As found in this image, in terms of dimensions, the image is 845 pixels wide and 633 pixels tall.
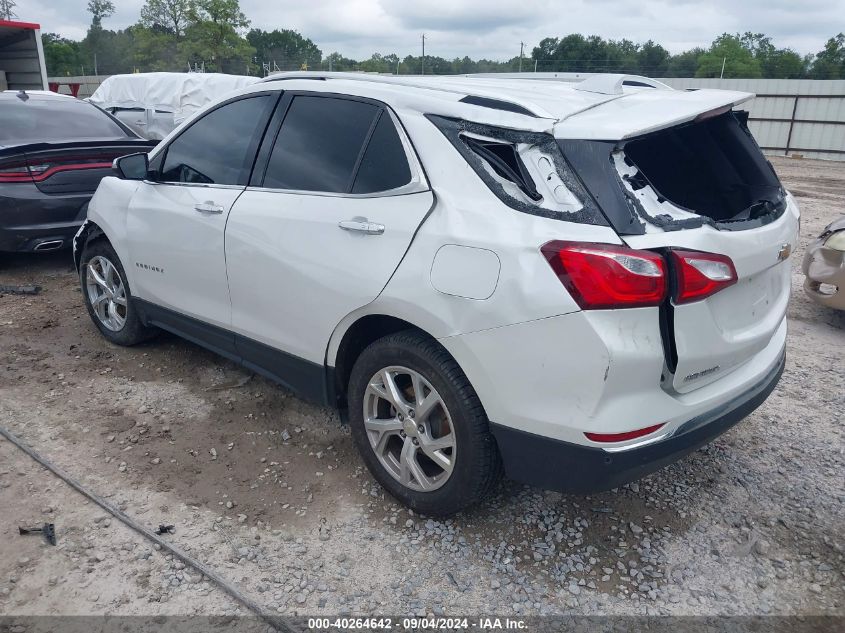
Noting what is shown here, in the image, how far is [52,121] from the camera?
6.66 m

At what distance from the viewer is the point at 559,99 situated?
8.91ft

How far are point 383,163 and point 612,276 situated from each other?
1.13m

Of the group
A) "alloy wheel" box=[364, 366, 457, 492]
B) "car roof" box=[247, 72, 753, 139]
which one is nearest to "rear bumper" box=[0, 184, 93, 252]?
"car roof" box=[247, 72, 753, 139]

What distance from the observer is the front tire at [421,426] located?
2.59 metres

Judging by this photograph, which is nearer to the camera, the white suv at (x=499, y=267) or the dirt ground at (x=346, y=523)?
the white suv at (x=499, y=267)

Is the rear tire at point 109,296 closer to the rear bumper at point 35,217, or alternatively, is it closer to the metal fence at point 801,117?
the rear bumper at point 35,217

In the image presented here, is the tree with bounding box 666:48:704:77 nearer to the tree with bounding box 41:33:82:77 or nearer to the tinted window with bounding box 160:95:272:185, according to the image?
the tinted window with bounding box 160:95:272:185

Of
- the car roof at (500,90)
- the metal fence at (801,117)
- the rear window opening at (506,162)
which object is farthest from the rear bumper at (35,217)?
the metal fence at (801,117)

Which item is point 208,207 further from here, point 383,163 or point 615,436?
point 615,436

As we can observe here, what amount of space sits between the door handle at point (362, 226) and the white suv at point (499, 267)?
0.01 metres

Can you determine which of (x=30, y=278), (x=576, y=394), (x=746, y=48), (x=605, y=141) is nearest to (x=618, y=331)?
(x=576, y=394)

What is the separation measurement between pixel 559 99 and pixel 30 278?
5608mm

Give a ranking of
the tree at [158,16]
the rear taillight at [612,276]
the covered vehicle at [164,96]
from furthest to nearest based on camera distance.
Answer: the tree at [158,16]
the covered vehicle at [164,96]
the rear taillight at [612,276]

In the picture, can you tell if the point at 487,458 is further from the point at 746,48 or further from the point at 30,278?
the point at 746,48
